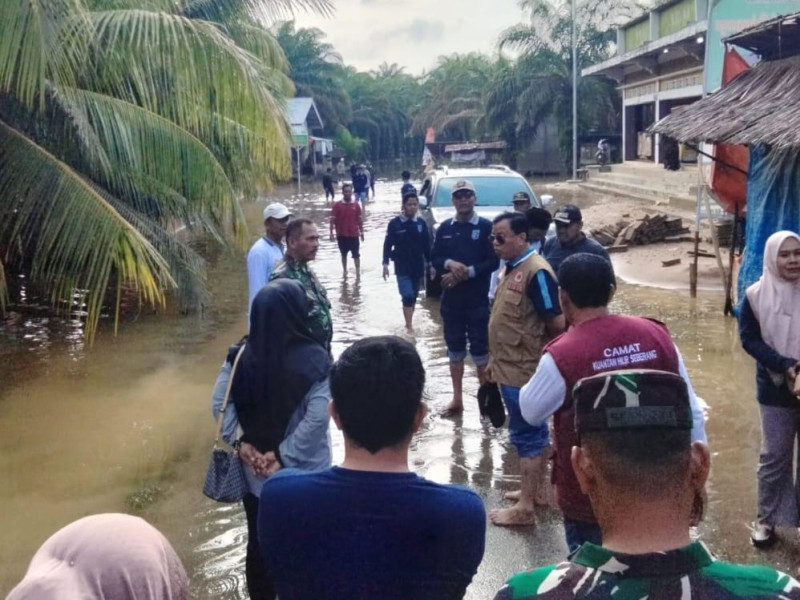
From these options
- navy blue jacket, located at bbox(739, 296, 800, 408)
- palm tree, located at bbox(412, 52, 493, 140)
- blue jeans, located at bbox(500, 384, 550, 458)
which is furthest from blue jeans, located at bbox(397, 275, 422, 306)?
palm tree, located at bbox(412, 52, 493, 140)

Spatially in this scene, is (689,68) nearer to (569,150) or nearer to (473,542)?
(569,150)

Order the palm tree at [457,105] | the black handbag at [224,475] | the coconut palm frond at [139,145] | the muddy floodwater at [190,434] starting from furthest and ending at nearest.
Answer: the palm tree at [457,105]
the coconut palm frond at [139,145]
the muddy floodwater at [190,434]
the black handbag at [224,475]

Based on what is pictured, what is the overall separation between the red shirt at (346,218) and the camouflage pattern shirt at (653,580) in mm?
11946

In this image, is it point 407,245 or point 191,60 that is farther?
point 407,245

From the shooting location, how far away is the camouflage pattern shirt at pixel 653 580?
143 cm

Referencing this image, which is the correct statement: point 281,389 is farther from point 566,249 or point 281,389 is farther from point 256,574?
point 566,249

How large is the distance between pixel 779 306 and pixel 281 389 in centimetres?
250

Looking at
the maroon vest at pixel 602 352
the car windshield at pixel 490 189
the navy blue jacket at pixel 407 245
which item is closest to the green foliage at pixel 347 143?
the car windshield at pixel 490 189

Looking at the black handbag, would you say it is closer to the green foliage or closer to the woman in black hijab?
the woman in black hijab

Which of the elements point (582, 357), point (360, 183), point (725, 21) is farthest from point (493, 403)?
point (360, 183)

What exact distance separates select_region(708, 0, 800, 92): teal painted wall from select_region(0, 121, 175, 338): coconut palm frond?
6815 millimetres

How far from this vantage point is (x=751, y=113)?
25.9 ft

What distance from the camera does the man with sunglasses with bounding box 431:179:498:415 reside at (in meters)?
6.48

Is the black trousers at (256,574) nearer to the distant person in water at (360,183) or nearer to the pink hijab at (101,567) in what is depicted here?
the pink hijab at (101,567)
